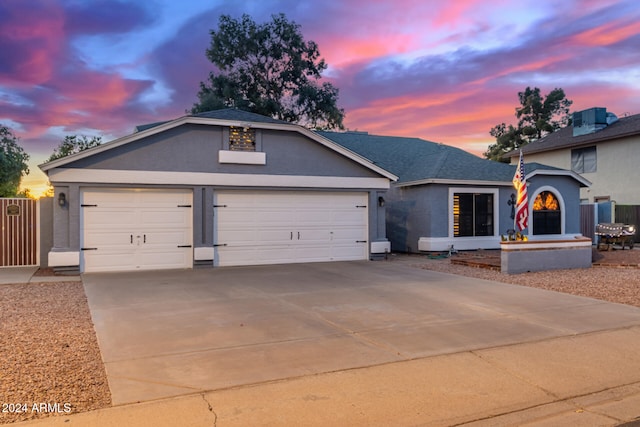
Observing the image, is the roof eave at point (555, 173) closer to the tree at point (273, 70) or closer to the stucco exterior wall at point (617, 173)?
the stucco exterior wall at point (617, 173)

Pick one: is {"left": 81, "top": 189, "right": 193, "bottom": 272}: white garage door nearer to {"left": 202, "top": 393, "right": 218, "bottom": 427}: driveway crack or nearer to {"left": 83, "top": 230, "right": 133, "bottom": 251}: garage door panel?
{"left": 83, "top": 230, "right": 133, "bottom": 251}: garage door panel

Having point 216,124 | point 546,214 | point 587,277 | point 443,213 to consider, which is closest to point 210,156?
point 216,124

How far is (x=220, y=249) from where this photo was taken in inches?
541

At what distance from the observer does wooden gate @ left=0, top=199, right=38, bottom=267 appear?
1324cm

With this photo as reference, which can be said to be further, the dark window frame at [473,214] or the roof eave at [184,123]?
the dark window frame at [473,214]

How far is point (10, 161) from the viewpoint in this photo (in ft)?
101

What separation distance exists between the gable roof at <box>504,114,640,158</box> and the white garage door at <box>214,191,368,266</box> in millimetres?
16841

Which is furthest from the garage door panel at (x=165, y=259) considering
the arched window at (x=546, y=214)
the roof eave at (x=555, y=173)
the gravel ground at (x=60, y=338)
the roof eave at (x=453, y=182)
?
→ the arched window at (x=546, y=214)

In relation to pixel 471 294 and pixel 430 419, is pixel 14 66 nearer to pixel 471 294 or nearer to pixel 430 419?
pixel 471 294

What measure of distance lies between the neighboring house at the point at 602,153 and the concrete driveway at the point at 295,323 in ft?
60.2

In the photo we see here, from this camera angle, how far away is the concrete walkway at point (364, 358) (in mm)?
3969

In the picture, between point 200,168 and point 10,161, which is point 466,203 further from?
point 10,161

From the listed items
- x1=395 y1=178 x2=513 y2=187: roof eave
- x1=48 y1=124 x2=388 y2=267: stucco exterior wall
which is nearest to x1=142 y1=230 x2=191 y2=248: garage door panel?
x1=48 y1=124 x2=388 y2=267: stucco exterior wall

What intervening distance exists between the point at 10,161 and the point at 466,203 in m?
29.5
